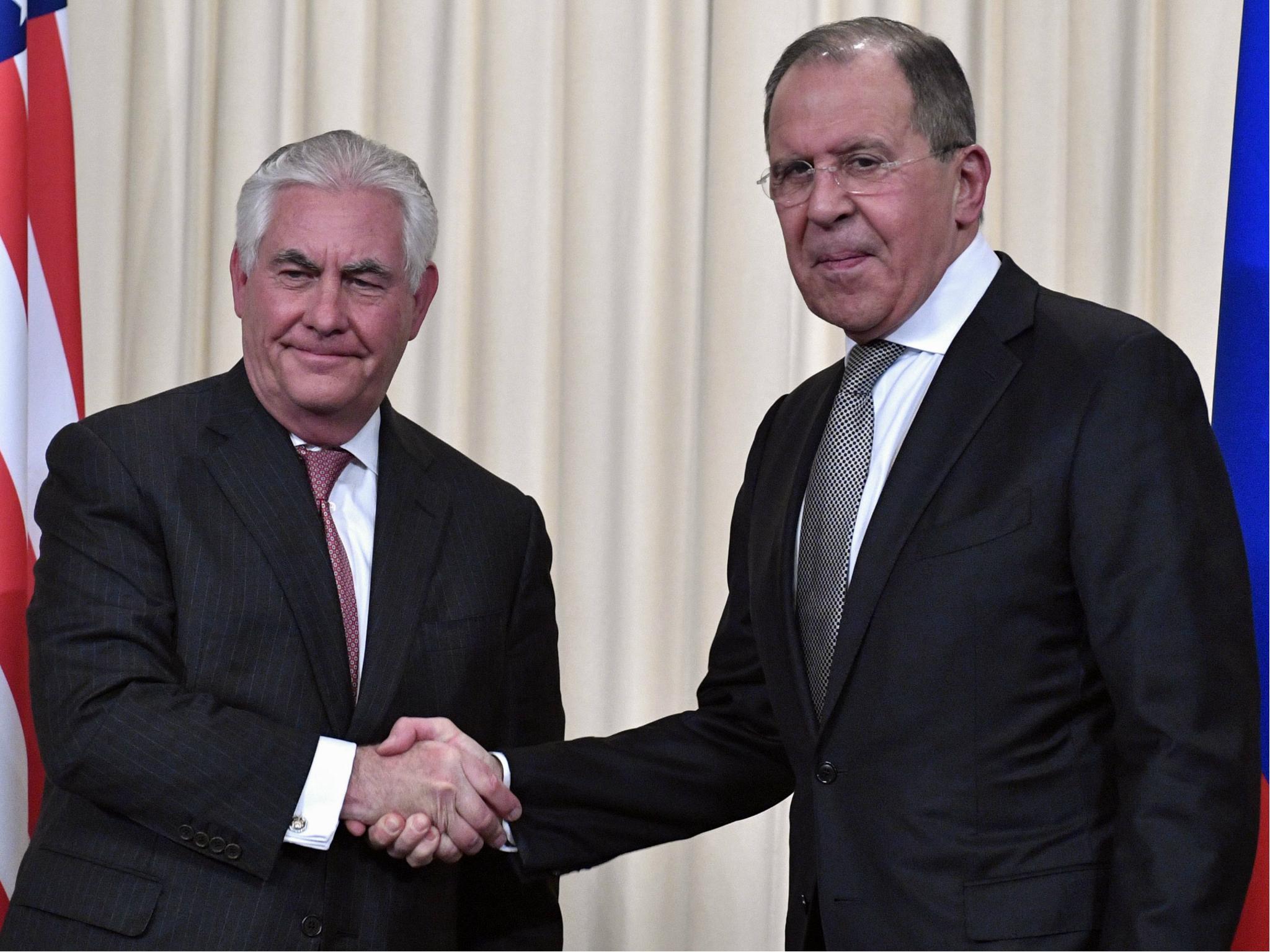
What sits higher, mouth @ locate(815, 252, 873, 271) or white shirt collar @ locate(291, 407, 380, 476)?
mouth @ locate(815, 252, 873, 271)

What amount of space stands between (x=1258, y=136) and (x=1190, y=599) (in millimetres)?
1280

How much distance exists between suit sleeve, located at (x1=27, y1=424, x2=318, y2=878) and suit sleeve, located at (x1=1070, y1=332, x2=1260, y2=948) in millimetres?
1073

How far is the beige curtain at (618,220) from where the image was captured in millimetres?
3396

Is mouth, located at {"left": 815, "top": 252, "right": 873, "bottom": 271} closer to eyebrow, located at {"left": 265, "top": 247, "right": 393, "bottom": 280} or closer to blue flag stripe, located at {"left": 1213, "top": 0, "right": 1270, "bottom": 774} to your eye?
eyebrow, located at {"left": 265, "top": 247, "right": 393, "bottom": 280}

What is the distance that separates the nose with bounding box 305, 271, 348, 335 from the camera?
219 centimetres

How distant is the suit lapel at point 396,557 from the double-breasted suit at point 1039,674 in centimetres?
58

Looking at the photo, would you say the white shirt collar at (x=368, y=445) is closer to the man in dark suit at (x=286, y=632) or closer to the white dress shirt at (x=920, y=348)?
the man in dark suit at (x=286, y=632)

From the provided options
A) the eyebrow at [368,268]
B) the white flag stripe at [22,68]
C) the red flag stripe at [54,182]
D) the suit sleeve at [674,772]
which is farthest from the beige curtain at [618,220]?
the eyebrow at [368,268]

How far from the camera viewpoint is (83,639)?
2057 mm

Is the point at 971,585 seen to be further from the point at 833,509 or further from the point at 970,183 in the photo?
the point at 970,183

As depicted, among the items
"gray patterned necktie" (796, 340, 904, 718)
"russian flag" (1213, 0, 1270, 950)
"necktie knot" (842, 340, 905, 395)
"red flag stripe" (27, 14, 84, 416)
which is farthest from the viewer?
"red flag stripe" (27, 14, 84, 416)

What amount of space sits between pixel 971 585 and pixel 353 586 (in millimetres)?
924

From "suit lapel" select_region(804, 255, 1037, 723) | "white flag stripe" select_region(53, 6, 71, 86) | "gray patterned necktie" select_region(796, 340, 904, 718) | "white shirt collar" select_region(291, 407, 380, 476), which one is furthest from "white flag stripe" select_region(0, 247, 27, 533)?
"suit lapel" select_region(804, 255, 1037, 723)

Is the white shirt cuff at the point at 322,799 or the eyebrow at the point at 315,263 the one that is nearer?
the white shirt cuff at the point at 322,799
